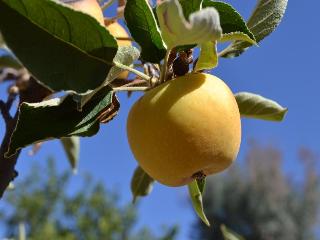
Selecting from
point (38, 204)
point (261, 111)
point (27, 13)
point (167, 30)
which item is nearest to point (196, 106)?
point (167, 30)

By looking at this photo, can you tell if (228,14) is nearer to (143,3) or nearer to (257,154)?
(143,3)

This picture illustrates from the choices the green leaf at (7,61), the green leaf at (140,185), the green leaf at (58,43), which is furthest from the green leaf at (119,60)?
the green leaf at (7,61)

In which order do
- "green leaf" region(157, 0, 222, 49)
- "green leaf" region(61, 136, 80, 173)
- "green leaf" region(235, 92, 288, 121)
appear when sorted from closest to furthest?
"green leaf" region(157, 0, 222, 49) → "green leaf" region(235, 92, 288, 121) → "green leaf" region(61, 136, 80, 173)

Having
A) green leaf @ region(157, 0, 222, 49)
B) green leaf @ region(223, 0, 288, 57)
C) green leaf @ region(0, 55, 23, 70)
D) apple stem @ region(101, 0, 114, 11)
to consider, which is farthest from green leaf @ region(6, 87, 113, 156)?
green leaf @ region(0, 55, 23, 70)

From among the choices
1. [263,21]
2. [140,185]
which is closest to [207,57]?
[263,21]

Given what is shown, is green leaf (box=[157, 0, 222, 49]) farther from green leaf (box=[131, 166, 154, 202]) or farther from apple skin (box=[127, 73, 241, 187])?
green leaf (box=[131, 166, 154, 202])

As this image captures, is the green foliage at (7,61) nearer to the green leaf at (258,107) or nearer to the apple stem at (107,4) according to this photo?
the apple stem at (107,4)
